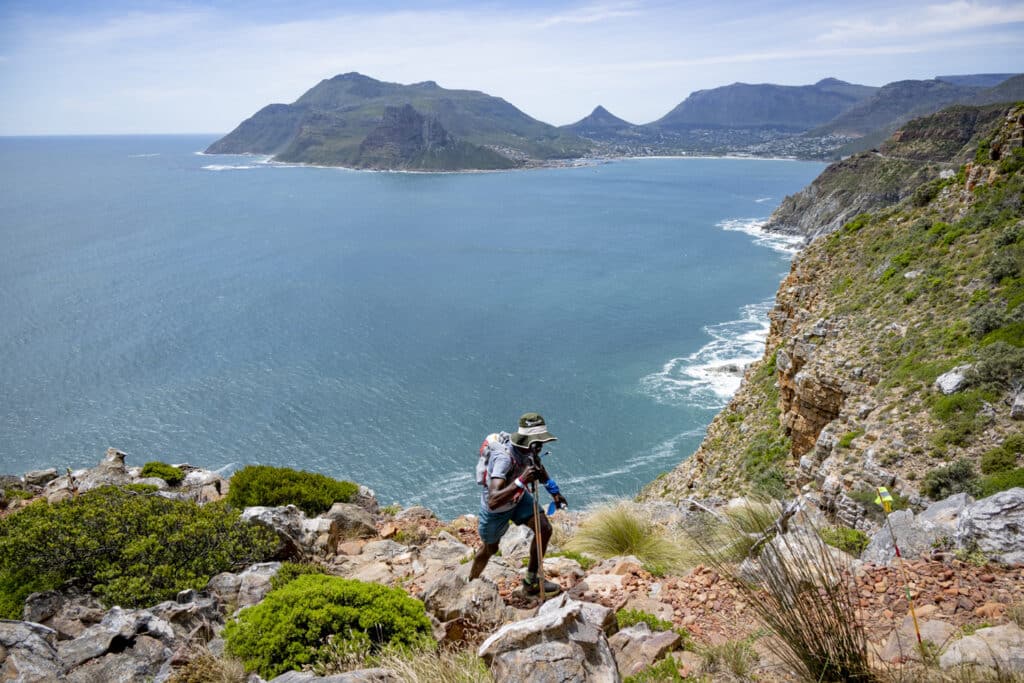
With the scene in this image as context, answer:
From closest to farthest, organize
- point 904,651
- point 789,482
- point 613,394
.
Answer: point 904,651 → point 789,482 → point 613,394

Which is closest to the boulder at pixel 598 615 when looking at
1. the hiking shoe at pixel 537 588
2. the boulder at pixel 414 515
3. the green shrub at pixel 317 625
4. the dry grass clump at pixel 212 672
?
the hiking shoe at pixel 537 588

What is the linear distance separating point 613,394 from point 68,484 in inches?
1538

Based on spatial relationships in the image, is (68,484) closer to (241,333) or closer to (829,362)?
(829,362)

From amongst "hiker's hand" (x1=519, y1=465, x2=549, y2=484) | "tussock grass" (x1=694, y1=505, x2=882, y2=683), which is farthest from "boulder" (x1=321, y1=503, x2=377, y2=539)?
"tussock grass" (x1=694, y1=505, x2=882, y2=683)

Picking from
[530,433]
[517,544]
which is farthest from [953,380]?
[530,433]

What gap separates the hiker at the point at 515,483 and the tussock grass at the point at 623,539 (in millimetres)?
2659

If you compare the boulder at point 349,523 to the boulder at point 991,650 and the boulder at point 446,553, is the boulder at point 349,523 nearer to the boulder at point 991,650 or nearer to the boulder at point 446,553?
the boulder at point 446,553

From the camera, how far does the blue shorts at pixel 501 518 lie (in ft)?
26.0

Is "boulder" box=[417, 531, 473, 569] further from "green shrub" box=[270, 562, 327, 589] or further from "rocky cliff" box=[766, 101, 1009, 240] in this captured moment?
"rocky cliff" box=[766, 101, 1009, 240]

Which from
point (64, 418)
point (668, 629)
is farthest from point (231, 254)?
point (668, 629)

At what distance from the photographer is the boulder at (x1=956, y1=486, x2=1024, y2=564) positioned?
25.4ft

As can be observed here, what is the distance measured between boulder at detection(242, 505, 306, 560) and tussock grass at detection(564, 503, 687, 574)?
16.2 ft

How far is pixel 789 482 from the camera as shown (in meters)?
20.3

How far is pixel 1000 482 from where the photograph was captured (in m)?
11.6
